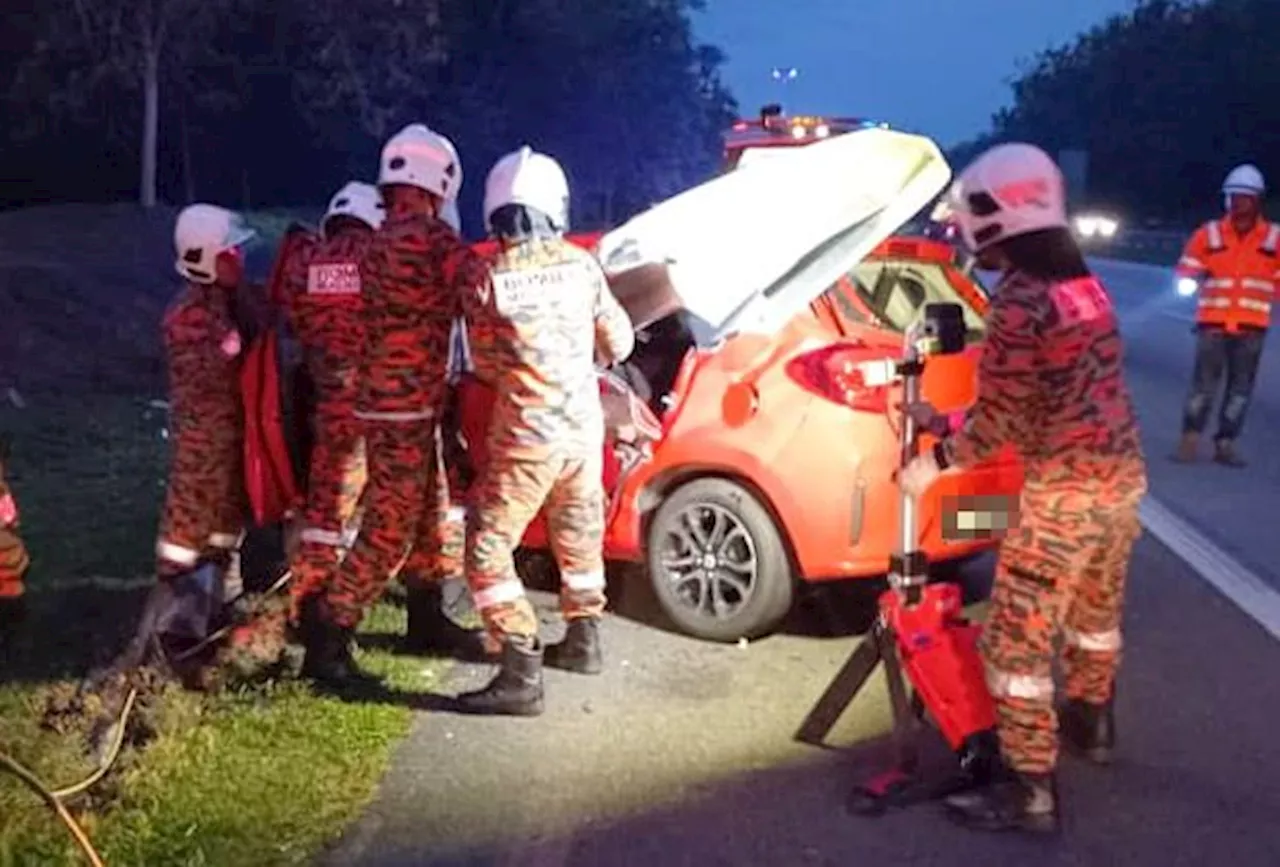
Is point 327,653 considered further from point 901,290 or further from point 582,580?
point 901,290

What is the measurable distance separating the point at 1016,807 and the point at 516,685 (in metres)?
1.90

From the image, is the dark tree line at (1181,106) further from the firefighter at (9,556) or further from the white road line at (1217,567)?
the firefighter at (9,556)

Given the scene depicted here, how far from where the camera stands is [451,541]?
22.9 feet

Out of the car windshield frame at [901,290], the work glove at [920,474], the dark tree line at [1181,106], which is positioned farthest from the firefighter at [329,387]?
the dark tree line at [1181,106]

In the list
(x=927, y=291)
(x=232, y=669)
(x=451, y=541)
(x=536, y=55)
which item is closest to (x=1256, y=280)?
(x=927, y=291)

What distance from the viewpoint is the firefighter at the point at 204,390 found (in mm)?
6578

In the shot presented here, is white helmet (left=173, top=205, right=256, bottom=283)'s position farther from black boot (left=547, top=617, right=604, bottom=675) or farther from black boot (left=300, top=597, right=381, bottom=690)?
black boot (left=547, top=617, right=604, bottom=675)

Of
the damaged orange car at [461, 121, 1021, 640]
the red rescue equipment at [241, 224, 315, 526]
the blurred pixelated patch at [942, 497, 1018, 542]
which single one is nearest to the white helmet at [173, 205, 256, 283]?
the red rescue equipment at [241, 224, 315, 526]

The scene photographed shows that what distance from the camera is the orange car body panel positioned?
6.88 meters

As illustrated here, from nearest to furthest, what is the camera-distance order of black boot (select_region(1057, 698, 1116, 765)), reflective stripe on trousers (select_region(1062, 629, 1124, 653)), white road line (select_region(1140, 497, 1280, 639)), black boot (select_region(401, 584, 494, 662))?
reflective stripe on trousers (select_region(1062, 629, 1124, 653)) < black boot (select_region(1057, 698, 1116, 765)) < black boot (select_region(401, 584, 494, 662)) < white road line (select_region(1140, 497, 1280, 639))

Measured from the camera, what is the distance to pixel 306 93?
36.5 m

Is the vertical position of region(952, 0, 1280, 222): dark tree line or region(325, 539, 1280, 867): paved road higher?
region(952, 0, 1280, 222): dark tree line

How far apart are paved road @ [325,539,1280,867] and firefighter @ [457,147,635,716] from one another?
380 mm

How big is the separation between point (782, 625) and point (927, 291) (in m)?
1.54
